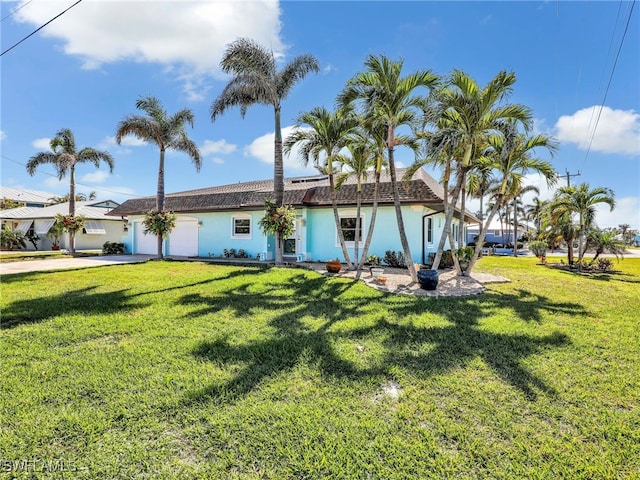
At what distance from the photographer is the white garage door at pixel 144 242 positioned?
22.3 m

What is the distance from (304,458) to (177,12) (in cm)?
1050

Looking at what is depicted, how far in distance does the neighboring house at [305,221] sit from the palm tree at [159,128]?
2779mm

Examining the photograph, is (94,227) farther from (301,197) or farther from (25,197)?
(25,197)

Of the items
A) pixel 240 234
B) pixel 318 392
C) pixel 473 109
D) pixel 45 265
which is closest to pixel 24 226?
pixel 45 265

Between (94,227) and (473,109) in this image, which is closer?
(473,109)

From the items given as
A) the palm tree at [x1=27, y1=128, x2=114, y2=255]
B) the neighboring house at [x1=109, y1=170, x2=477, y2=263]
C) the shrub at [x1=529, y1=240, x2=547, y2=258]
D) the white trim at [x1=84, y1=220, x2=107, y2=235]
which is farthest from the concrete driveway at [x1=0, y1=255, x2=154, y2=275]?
the shrub at [x1=529, y1=240, x2=547, y2=258]

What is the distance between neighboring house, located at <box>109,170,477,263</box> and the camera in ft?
50.1

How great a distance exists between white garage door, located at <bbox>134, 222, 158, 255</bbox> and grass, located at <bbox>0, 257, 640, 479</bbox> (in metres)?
15.7

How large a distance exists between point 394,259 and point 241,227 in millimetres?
9420

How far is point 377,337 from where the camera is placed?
552cm

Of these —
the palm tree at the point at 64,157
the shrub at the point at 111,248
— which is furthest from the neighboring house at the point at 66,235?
the palm tree at the point at 64,157

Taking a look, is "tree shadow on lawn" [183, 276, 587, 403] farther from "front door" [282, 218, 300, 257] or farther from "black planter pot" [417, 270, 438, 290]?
"front door" [282, 218, 300, 257]

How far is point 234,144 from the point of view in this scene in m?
22.2

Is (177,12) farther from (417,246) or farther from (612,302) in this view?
(612,302)
